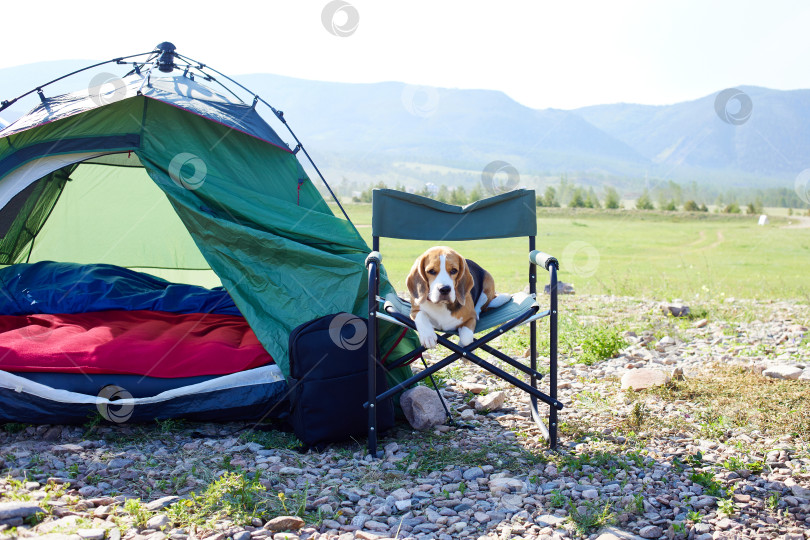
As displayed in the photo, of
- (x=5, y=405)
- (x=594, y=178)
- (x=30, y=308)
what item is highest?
(x=594, y=178)

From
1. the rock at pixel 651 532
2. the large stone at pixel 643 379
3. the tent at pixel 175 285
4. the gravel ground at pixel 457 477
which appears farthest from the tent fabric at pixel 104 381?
the large stone at pixel 643 379

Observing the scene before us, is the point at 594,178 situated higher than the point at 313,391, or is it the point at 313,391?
the point at 594,178

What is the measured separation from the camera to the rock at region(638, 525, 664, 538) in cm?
194

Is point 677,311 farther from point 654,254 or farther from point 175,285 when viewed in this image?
point 654,254

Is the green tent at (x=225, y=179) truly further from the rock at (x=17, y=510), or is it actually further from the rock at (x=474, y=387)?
the rock at (x=17, y=510)

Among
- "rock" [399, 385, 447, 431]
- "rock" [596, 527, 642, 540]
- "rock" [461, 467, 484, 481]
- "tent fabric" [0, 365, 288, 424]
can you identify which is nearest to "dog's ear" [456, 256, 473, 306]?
"rock" [399, 385, 447, 431]

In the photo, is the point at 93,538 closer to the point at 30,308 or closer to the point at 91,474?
the point at 91,474

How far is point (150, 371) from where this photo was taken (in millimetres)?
2857

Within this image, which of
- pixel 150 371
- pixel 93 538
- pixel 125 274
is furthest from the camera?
pixel 125 274

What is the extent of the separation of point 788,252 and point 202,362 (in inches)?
673

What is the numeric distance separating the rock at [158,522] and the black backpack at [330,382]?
0.78 metres

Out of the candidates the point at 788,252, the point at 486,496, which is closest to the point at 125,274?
the point at 486,496

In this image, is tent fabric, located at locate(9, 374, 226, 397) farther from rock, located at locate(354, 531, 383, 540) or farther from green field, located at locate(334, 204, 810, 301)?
green field, located at locate(334, 204, 810, 301)

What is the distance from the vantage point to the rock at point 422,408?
294 centimetres
